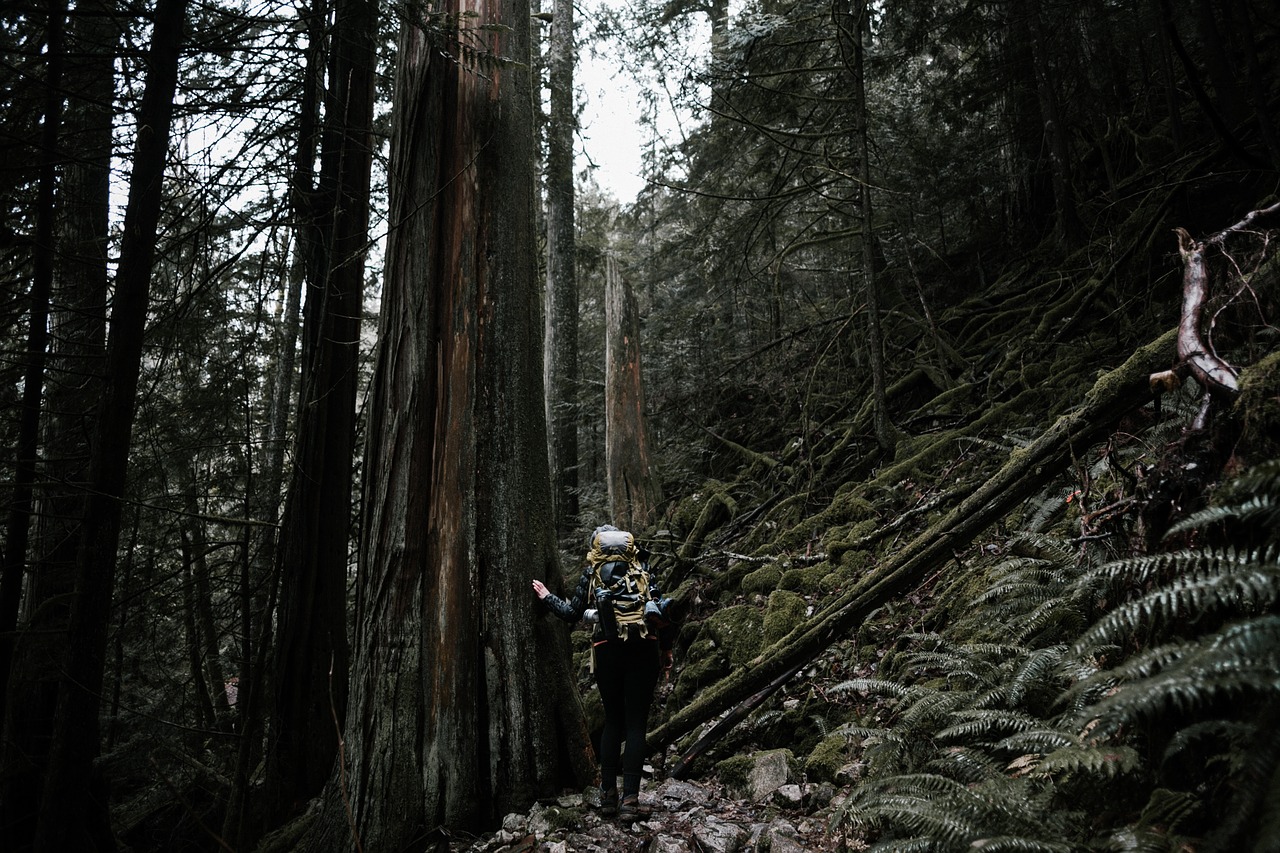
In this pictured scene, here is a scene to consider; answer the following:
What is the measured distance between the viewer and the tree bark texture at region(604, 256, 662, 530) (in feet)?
33.3

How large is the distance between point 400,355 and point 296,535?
1.61 metres

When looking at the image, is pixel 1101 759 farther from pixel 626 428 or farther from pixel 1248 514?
pixel 626 428

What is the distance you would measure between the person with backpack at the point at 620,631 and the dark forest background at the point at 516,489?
318mm

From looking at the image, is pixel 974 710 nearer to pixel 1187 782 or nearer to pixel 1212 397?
pixel 1187 782

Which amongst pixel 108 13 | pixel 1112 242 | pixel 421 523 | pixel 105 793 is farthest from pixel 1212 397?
pixel 105 793

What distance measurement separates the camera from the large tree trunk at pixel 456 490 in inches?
161

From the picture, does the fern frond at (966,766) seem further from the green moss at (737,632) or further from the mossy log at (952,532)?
the green moss at (737,632)

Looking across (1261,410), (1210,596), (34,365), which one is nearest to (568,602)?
(1210,596)

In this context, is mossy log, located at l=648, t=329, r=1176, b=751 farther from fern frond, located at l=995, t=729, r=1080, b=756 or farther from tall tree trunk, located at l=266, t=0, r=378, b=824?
tall tree trunk, located at l=266, t=0, r=378, b=824

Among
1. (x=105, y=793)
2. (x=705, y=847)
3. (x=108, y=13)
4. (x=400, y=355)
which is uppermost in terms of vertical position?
(x=108, y=13)

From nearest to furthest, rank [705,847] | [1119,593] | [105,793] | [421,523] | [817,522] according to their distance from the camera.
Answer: [1119,593]
[705,847]
[421,523]
[105,793]
[817,522]

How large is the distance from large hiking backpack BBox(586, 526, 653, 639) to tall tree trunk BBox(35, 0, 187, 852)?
2613 millimetres

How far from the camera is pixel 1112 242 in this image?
25.3ft

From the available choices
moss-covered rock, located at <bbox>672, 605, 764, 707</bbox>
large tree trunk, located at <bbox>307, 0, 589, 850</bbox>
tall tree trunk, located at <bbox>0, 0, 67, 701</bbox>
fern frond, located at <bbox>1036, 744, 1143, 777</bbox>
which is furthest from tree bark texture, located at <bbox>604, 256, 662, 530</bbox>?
fern frond, located at <bbox>1036, 744, 1143, 777</bbox>
